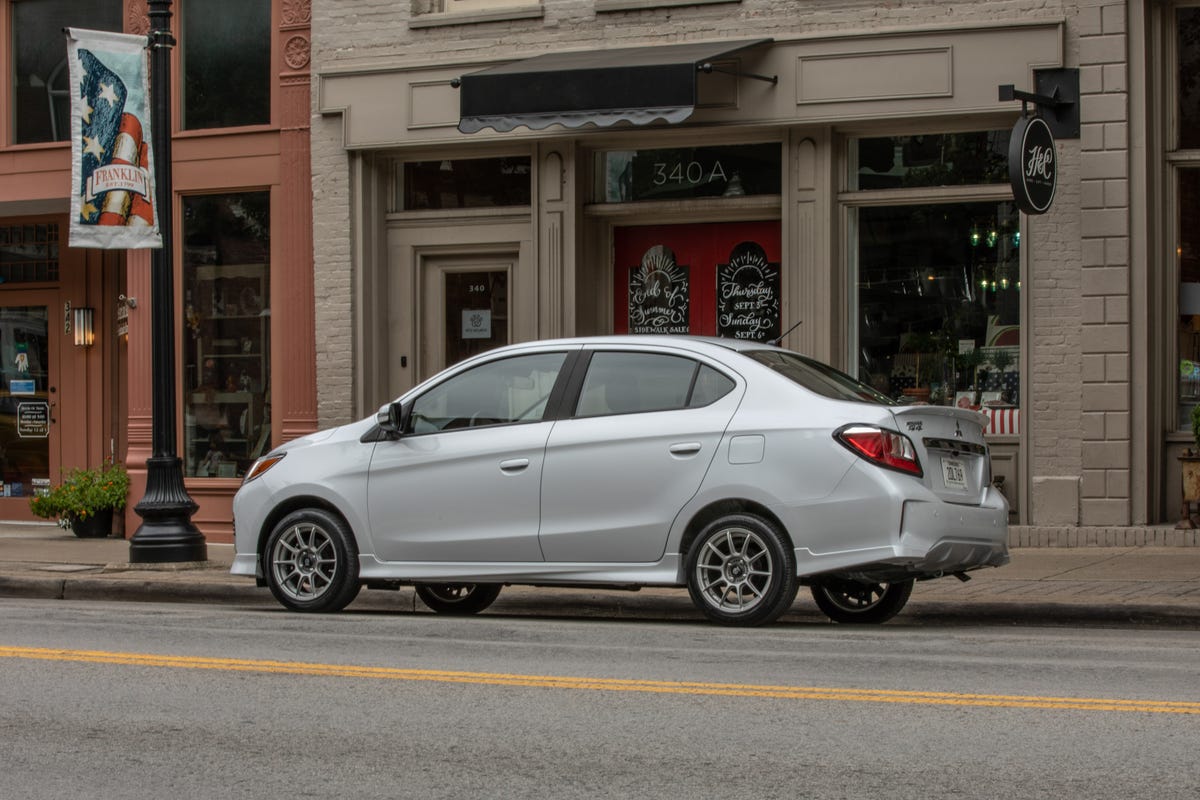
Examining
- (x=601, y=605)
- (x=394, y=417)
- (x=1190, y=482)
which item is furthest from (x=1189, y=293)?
(x=394, y=417)

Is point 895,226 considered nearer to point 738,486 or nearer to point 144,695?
point 738,486

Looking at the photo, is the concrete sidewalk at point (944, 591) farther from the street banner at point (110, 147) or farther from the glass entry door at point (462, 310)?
the glass entry door at point (462, 310)

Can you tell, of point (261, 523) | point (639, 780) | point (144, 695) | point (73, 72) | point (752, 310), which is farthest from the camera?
point (752, 310)

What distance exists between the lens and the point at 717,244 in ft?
51.4

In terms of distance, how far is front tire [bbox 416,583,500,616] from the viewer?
10852mm

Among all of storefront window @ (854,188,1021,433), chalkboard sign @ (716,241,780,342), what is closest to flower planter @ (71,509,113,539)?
chalkboard sign @ (716,241,780,342)

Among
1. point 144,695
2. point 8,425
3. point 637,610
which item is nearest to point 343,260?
point 8,425

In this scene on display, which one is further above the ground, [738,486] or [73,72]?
[73,72]

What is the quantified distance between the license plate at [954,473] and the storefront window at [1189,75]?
604 cm

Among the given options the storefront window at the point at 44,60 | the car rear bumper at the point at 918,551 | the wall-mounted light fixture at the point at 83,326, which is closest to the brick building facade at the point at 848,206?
the storefront window at the point at 44,60

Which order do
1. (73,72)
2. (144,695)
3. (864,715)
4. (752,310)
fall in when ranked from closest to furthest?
(864,715) → (144,695) → (73,72) → (752,310)

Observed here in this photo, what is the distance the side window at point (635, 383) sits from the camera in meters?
9.60

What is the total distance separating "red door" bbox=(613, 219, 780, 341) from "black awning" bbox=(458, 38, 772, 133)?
5.51ft

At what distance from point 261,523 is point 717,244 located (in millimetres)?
6436
